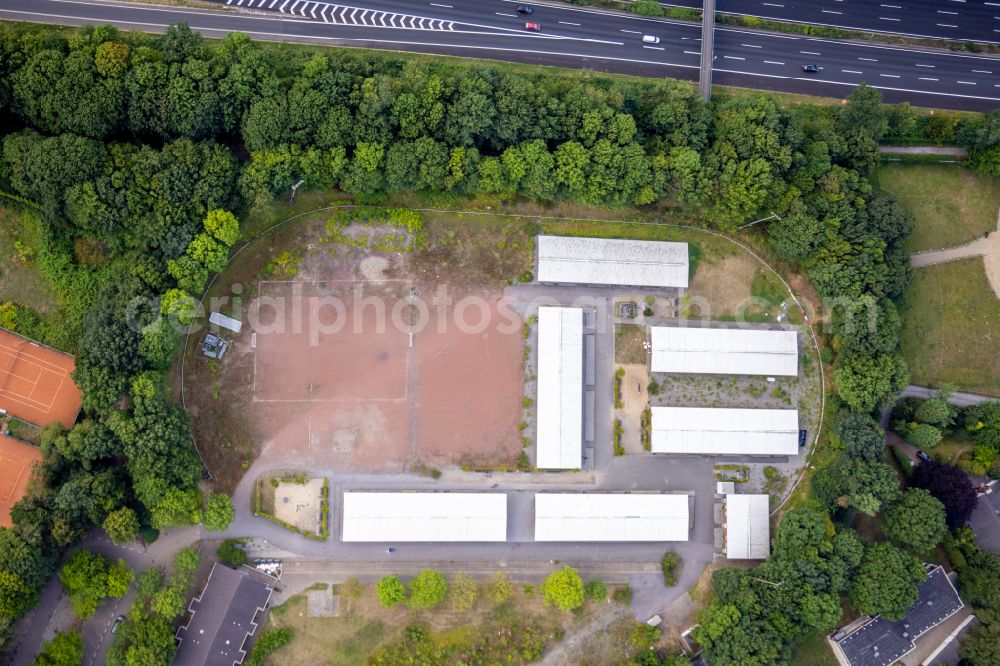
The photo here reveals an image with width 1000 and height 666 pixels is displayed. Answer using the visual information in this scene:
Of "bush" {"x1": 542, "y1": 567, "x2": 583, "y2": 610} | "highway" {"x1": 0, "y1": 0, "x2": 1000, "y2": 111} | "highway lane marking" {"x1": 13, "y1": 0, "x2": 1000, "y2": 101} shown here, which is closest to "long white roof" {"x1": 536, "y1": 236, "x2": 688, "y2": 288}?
"highway" {"x1": 0, "y1": 0, "x2": 1000, "y2": 111}

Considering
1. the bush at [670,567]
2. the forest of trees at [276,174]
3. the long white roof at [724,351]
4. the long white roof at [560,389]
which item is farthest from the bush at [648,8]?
the bush at [670,567]

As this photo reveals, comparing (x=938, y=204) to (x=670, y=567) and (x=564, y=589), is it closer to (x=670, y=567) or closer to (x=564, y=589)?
(x=670, y=567)

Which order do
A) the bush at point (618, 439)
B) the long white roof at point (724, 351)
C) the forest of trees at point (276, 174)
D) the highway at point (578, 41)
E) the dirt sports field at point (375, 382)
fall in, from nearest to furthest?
the forest of trees at point (276, 174) → the dirt sports field at point (375, 382) → the long white roof at point (724, 351) → the bush at point (618, 439) → the highway at point (578, 41)

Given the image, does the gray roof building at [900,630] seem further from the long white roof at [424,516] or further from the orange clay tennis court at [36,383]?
the orange clay tennis court at [36,383]

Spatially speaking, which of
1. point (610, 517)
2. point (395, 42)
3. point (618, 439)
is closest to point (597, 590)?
point (610, 517)

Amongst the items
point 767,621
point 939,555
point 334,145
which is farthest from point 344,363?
point 939,555

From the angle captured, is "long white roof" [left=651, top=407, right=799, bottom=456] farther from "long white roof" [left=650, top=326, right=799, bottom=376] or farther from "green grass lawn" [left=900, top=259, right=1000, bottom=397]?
"green grass lawn" [left=900, top=259, right=1000, bottom=397]
